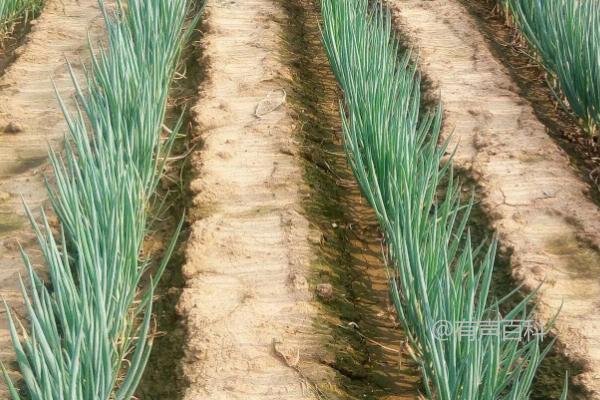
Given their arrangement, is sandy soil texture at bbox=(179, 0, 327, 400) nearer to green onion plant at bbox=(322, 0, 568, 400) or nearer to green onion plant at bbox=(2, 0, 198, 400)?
green onion plant at bbox=(2, 0, 198, 400)

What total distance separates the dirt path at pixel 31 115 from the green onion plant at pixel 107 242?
95 millimetres

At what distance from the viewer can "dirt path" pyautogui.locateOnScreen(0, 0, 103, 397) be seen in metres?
2.83

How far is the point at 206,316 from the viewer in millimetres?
2553

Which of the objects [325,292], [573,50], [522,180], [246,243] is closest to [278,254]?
[246,243]

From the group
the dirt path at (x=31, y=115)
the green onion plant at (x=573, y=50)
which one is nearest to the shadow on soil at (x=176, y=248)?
the dirt path at (x=31, y=115)

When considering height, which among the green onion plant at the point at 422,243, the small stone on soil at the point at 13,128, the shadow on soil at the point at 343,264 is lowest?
the shadow on soil at the point at 343,264

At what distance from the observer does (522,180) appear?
10.3 feet

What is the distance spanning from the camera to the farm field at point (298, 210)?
2131 mm

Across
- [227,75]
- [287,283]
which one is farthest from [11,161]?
[287,283]

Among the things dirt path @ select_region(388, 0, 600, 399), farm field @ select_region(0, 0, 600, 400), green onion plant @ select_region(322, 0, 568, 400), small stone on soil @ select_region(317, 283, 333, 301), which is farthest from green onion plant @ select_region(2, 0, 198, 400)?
dirt path @ select_region(388, 0, 600, 399)

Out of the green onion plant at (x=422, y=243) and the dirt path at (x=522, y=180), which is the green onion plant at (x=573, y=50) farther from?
the green onion plant at (x=422, y=243)

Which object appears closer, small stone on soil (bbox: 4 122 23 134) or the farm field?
the farm field

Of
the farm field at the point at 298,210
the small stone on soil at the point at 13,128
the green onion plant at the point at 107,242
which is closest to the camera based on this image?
the green onion plant at the point at 107,242

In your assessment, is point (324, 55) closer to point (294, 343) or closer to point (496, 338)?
point (294, 343)
